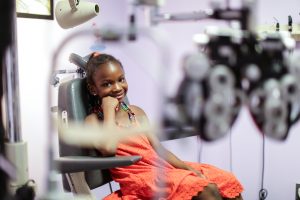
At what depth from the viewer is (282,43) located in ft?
1.95

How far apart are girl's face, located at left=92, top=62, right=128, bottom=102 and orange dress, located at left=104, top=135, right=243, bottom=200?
16 centimetres

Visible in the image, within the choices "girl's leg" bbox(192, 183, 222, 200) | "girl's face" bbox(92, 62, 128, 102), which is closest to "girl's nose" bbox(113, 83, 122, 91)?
"girl's face" bbox(92, 62, 128, 102)

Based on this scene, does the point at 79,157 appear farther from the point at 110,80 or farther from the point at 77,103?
the point at 77,103

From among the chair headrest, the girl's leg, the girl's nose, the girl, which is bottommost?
the girl's leg

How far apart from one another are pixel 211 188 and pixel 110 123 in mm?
486

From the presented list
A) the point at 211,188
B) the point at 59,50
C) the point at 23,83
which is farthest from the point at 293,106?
the point at 23,83

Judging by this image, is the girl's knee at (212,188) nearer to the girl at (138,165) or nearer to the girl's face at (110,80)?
the girl at (138,165)

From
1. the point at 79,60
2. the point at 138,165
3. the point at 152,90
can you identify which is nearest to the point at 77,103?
the point at 79,60

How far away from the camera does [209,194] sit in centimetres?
109

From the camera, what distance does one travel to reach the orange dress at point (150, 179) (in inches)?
42.5

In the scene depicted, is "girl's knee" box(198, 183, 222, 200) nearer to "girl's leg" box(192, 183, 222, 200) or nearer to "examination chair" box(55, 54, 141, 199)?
"girl's leg" box(192, 183, 222, 200)

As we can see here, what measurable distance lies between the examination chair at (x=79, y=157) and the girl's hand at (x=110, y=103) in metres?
0.10

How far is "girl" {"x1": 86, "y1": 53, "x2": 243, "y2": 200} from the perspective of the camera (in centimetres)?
90

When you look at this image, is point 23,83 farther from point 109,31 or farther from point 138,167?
point 109,31
